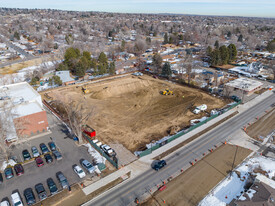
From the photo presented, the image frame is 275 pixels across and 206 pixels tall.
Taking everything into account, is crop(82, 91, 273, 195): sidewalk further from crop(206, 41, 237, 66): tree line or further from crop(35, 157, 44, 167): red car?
crop(206, 41, 237, 66): tree line

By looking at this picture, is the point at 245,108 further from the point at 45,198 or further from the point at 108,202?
the point at 45,198

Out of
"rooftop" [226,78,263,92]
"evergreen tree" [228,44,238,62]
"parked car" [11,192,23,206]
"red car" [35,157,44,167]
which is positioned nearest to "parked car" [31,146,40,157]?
"red car" [35,157,44,167]

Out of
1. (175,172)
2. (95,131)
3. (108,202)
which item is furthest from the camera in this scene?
(95,131)

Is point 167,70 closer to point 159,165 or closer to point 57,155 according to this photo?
point 159,165

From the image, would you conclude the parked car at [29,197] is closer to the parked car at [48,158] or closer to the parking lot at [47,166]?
the parking lot at [47,166]

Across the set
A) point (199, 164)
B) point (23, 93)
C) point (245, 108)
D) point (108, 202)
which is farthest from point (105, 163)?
point (245, 108)

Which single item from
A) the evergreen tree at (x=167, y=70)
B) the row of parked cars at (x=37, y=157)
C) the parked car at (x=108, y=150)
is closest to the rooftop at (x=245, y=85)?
the evergreen tree at (x=167, y=70)
